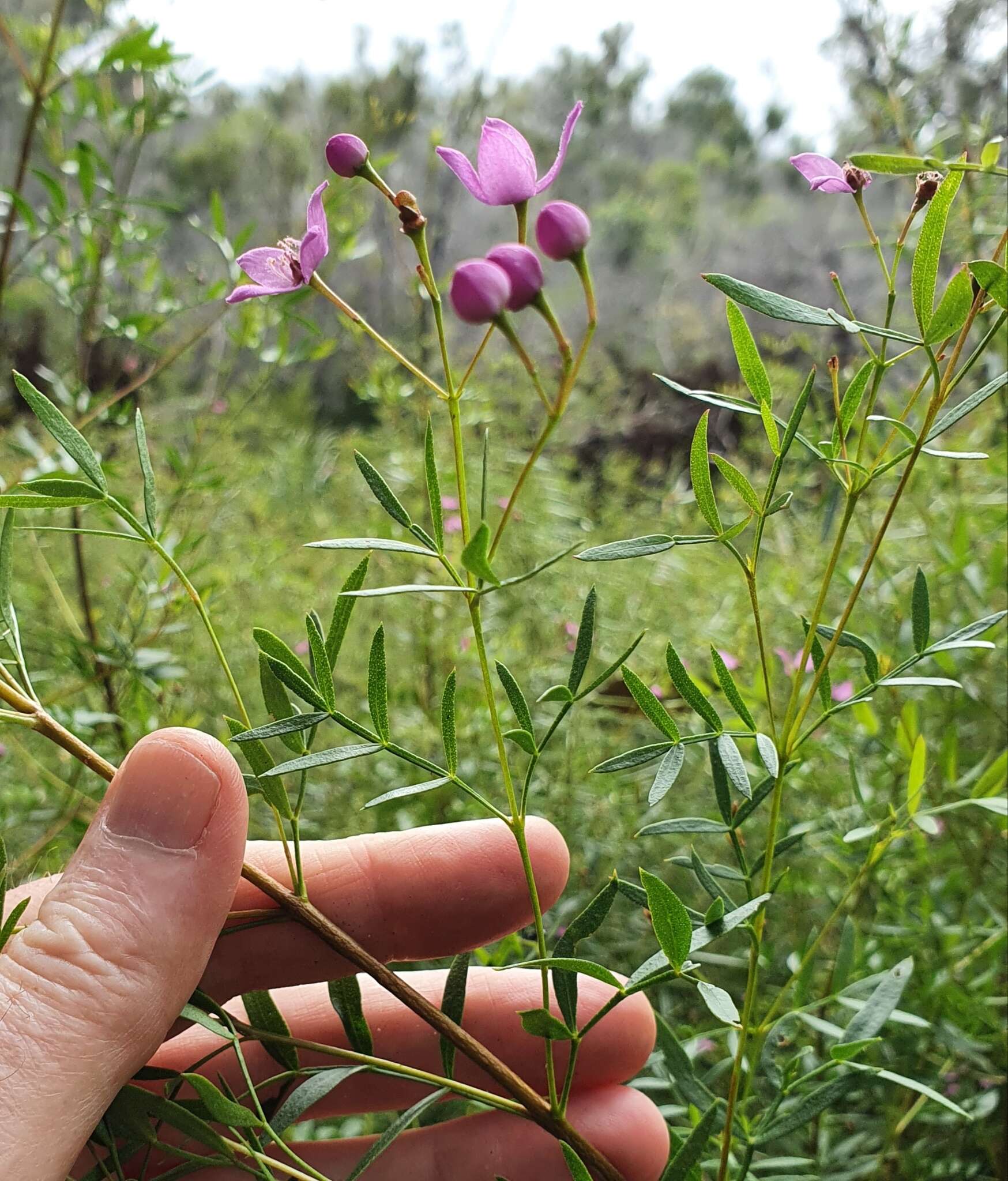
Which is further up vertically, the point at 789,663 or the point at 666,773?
the point at 666,773

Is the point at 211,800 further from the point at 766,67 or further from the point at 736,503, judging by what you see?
the point at 766,67

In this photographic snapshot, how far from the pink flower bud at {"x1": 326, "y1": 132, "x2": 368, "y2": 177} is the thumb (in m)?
0.19

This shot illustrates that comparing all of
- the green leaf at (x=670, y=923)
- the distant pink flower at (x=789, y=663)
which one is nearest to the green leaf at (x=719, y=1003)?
the green leaf at (x=670, y=923)

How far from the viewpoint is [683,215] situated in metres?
4.09

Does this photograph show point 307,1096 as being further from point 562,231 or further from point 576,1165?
point 562,231

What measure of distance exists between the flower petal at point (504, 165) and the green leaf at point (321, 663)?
0.41 ft

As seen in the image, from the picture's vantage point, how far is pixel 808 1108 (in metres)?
0.33

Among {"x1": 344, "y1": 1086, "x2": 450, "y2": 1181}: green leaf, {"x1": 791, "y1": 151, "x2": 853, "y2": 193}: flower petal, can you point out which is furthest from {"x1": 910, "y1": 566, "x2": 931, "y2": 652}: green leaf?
{"x1": 344, "y1": 1086, "x2": 450, "y2": 1181}: green leaf

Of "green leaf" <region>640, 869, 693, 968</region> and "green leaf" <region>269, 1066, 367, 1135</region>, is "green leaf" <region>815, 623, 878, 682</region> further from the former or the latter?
"green leaf" <region>269, 1066, 367, 1135</region>

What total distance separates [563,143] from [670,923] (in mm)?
205

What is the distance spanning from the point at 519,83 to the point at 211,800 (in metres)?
3.97

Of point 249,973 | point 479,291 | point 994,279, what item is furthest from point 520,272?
point 249,973

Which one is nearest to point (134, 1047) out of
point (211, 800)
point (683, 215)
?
point (211, 800)

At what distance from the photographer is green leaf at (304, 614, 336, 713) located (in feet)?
0.85
